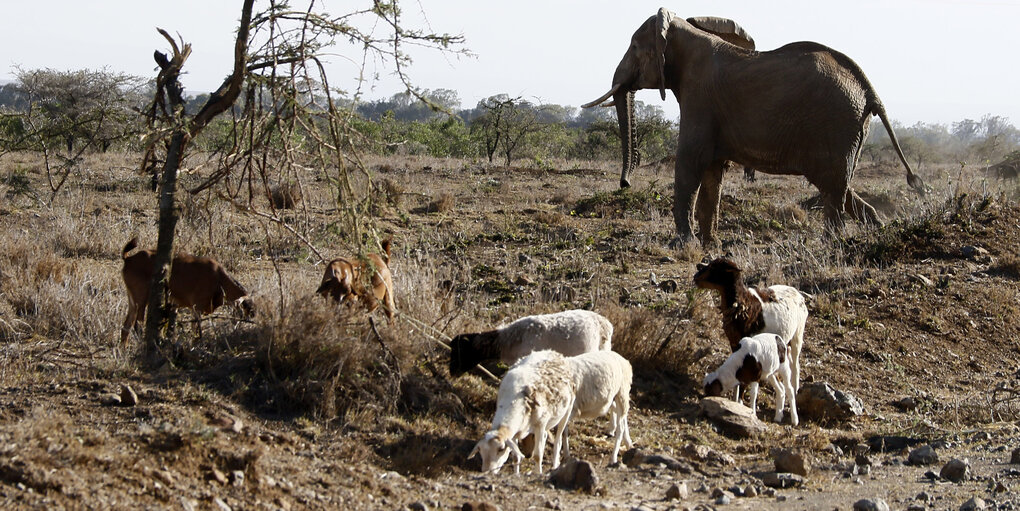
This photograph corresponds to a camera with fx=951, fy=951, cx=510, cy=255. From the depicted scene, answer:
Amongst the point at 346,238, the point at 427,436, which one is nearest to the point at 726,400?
the point at 427,436

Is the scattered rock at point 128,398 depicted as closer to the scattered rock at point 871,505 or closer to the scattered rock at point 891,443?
the scattered rock at point 871,505

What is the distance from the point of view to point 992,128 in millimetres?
99812

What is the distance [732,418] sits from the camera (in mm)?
7078

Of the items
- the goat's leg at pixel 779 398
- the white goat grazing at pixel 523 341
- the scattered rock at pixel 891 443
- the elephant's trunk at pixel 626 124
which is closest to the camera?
the white goat grazing at pixel 523 341

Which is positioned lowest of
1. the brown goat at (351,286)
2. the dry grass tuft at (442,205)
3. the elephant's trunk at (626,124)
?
the brown goat at (351,286)

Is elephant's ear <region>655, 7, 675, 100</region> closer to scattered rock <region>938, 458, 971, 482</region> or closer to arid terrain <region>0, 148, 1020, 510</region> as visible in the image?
arid terrain <region>0, 148, 1020, 510</region>

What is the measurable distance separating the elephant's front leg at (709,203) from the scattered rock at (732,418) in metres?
6.59

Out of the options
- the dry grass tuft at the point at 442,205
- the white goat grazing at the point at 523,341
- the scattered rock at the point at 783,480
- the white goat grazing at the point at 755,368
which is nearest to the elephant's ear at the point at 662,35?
the dry grass tuft at the point at 442,205

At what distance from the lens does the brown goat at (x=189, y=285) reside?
736 cm

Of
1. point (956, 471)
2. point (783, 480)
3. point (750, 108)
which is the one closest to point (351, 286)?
point (783, 480)

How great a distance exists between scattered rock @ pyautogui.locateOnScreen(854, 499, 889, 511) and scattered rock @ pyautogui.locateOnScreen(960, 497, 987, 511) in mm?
401

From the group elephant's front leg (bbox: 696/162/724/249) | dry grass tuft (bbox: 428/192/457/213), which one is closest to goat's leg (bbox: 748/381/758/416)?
elephant's front leg (bbox: 696/162/724/249)

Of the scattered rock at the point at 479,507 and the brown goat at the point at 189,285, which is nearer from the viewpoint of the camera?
the scattered rock at the point at 479,507

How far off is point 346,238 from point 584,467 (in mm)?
2274
